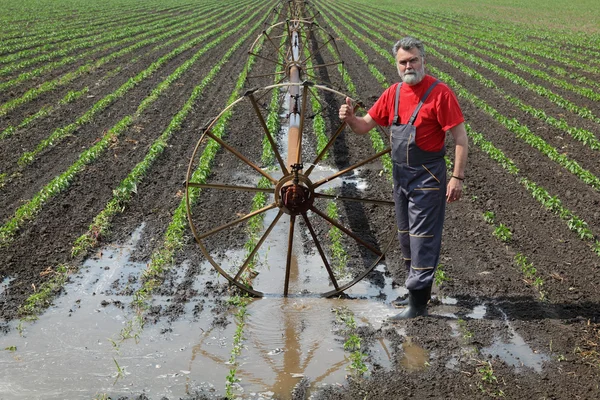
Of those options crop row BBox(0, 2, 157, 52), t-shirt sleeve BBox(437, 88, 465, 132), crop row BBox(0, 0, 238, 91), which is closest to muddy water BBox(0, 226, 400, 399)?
t-shirt sleeve BBox(437, 88, 465, 132)

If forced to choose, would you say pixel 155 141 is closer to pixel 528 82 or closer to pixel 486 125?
pixel 486 125

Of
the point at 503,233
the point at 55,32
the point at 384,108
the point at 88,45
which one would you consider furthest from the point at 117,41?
the point at 384,108

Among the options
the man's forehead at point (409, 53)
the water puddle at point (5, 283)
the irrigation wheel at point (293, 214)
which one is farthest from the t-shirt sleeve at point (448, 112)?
the water puddle at point (5, 283)

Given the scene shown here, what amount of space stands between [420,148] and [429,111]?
265 mm

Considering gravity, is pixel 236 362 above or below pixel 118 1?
below

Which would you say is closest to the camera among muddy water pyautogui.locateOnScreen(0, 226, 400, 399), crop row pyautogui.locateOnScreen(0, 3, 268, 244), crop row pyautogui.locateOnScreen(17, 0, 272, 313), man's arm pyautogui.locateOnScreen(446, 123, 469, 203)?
muddy water pyautogui.locateOnScreen(0, 226, 400, 399)

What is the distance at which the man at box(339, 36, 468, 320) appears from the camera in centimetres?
463

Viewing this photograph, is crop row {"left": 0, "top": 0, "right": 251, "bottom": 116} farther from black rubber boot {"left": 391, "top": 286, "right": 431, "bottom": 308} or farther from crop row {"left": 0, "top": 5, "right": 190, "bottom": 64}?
black rubber boot {"left": 391, "top": 286, "right": 431, "bottom": 308}

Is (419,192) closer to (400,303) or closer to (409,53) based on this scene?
(409,53)

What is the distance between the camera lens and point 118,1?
132 ft

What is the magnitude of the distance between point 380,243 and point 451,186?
1.91 metres

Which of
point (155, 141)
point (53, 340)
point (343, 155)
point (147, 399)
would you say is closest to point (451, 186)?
point (147, 399)

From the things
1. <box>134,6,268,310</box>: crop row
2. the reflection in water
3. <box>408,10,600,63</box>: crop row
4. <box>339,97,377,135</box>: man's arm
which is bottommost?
the reflection in water

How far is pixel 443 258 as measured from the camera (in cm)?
621
